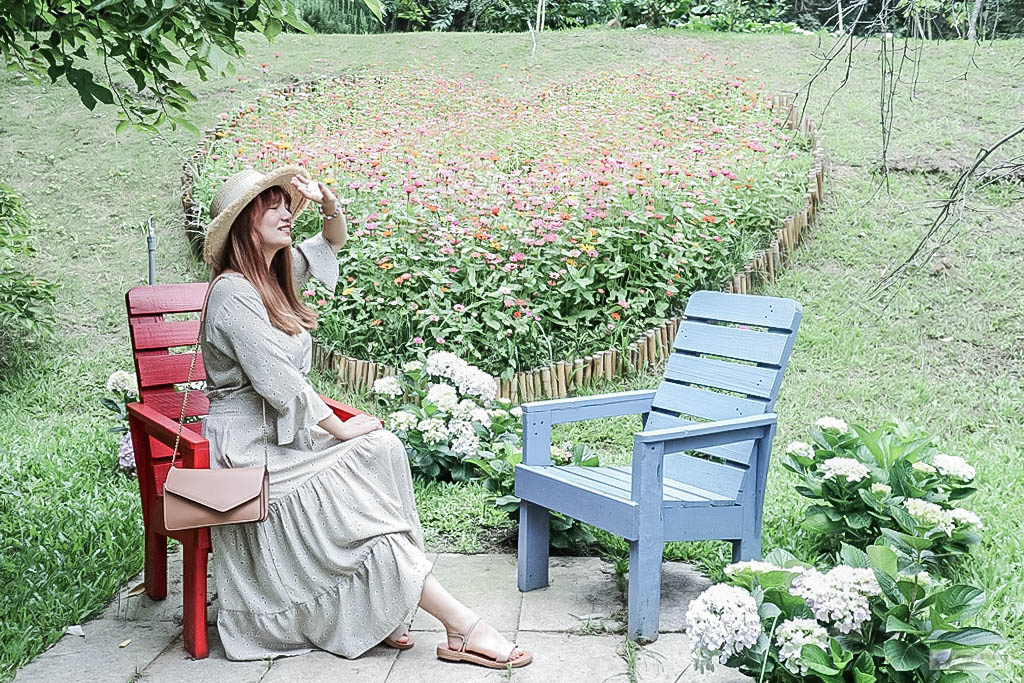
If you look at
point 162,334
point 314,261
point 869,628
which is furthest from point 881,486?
point 162,334

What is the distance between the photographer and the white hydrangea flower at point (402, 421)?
14.6 ft

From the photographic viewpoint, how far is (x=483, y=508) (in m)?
4.22

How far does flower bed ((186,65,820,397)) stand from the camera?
574 centimetres

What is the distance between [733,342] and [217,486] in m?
1.94

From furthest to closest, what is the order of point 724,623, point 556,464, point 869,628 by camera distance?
point 556,464
point 869,628
point 724,623

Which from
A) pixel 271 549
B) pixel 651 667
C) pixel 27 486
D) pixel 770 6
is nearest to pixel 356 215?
pixel 27 486

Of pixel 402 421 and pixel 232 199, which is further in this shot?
pixel 402 421

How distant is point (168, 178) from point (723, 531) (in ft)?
23.3

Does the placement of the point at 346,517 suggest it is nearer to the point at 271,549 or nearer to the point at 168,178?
the point at 271,549

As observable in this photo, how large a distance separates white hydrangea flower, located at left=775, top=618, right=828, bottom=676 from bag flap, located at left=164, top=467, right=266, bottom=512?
58.7 inches

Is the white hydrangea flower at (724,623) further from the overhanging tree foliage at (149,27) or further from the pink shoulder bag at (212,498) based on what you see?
the overhanging tree foliage at (149,27)

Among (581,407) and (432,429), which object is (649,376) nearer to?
(432,429)

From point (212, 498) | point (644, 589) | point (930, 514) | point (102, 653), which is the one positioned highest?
point (212, 498)

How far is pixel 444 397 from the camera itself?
14.4 ft
